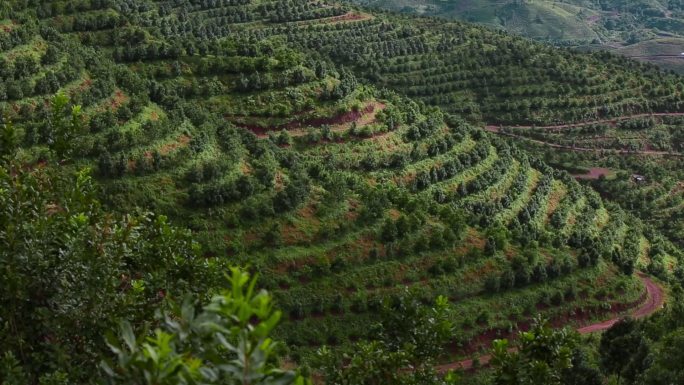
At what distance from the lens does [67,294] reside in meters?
14.2

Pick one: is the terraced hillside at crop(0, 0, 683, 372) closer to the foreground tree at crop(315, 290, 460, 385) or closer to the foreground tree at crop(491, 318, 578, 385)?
the foreground tree at crop(315, 290, 460, 385)

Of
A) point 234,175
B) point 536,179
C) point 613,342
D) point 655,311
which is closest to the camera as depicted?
point 613,342

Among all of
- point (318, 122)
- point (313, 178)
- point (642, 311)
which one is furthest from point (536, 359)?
point (318, 122)

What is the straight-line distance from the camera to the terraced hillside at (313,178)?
4731 cm

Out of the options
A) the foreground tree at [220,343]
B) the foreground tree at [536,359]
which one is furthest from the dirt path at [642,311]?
the foreground tree at [220,343]

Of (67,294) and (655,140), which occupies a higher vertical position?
(67,294)

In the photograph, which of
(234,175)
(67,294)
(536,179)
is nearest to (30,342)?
(67,294)

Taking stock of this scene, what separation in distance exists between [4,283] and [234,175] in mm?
38039

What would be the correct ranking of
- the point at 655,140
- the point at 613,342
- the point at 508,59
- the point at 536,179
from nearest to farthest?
the point at 613,342 < the point at 536,179 < the point at 655,140 < the point at 508,59

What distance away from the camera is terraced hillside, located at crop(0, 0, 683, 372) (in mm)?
47312

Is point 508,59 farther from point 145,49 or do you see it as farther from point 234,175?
point 234,175

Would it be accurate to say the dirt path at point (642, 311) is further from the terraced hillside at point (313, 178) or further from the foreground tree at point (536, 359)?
the foreground tree at point (536, 359)

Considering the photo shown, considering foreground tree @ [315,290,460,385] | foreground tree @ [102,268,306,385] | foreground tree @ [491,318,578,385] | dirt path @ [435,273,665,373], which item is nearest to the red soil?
dirt path @ [435,273,665,373]

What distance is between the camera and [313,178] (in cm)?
5784
